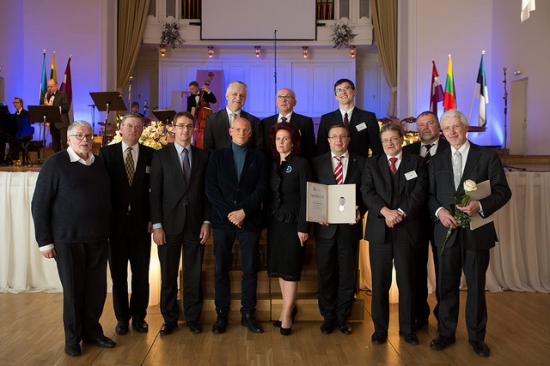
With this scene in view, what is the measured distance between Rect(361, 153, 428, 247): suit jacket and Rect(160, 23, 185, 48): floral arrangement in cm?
1157

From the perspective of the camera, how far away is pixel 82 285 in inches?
159

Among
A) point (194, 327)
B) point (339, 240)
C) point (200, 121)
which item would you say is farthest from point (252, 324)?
point (200, 121)

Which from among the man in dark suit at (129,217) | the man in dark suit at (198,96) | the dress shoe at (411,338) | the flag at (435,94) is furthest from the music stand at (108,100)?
the flag at (435,94)

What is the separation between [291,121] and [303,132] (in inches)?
5.5

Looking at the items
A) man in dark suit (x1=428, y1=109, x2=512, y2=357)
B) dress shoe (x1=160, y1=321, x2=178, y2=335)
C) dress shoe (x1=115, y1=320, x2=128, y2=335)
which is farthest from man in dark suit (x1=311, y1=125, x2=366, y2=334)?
dress shoe (x1=115, y1=320, x2=128, y2=335)

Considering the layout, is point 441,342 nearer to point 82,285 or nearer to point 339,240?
point 339,240

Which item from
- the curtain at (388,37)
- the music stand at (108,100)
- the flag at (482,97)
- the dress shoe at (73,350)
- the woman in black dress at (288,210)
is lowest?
the dress shoe at (73,350)

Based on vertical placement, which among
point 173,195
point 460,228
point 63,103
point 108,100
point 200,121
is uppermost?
point 63,103

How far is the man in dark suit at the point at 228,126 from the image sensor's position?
4.82 metres

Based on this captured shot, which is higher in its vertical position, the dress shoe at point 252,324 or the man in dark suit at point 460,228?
the man in dark suit at point 460,228

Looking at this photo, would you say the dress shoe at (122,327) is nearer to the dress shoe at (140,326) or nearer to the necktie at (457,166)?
the dress shoe at (140,326)

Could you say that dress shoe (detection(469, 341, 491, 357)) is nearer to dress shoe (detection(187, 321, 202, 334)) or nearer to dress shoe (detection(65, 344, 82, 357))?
dress shoe (detection(187, 321, 202, 334))

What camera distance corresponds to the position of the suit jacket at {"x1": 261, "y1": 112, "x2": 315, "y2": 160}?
4.82 metres

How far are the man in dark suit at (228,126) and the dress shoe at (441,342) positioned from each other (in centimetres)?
206
